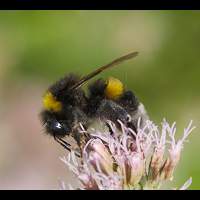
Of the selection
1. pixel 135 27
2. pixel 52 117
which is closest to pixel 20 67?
pixel 135 27

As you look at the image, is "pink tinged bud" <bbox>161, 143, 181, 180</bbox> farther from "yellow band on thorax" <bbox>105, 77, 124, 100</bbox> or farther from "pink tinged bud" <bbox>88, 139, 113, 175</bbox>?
"yellow band on thorax" <bbox>105, 77, 124, 100</bbox>

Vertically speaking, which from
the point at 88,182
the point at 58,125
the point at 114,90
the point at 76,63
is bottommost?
the point at 88,182

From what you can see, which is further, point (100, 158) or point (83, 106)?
point (83, 106)

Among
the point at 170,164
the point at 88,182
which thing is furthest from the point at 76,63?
the point at 88,182

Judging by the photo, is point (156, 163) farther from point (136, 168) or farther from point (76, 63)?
point (76, 63)

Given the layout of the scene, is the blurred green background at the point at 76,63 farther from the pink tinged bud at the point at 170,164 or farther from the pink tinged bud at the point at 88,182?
the pink tinged bud at the point at 88,182
